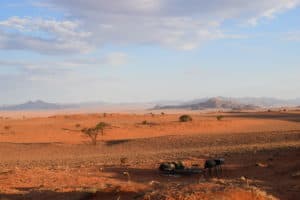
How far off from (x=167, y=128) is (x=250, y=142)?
59.4ft

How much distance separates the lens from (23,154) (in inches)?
1469

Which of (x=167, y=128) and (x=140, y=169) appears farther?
(x=167, y=128)

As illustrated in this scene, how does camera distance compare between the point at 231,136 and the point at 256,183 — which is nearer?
the point at 256,183

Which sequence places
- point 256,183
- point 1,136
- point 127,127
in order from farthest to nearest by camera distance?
point 127,127, point 1,136, point 256,183

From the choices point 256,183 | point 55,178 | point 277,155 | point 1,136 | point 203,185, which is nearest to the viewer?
point 203,185

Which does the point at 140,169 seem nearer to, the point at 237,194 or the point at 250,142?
the point at 237,194

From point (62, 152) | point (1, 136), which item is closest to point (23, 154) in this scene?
point (62, 152)

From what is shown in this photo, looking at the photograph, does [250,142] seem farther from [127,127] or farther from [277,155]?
[127,127]

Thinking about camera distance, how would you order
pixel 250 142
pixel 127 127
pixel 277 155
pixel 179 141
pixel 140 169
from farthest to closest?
pixel 127 127
pixel 179 141
pixel 250 142
pixel 277 155
pixel 140 169

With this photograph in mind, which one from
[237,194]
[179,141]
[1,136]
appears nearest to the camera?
[237,194]

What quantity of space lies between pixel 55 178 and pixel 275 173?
8.32 meters

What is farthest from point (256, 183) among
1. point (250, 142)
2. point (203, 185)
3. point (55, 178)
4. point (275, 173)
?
point (250, 142)

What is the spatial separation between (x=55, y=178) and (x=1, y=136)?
31.9m

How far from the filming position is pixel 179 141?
38969mm
